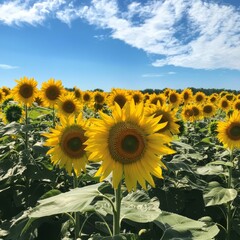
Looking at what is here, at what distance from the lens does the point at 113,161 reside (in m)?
2.92

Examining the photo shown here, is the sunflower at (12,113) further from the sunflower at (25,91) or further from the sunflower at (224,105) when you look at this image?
the sunflower at (224,105)

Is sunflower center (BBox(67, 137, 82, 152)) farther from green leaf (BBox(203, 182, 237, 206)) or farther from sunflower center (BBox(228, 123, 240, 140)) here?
sunflower center (BBox(228, 123, 240, 140))

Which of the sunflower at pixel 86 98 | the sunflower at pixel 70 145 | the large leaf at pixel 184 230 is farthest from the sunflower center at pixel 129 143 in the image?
the sunflower at pixel 86 98

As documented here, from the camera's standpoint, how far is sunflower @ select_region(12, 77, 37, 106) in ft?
27.9

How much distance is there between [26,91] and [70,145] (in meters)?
5.06

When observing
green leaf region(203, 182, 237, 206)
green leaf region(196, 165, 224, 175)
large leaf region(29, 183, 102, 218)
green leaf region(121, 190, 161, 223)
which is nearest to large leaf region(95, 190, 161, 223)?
green leaf region(121, 190, 161, 223)

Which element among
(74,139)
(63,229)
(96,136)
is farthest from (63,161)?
(96,136)

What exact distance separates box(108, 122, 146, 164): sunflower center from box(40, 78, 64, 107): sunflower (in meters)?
6.74

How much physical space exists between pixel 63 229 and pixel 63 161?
71 cm

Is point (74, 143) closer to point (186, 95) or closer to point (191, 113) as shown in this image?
point (191, 113)

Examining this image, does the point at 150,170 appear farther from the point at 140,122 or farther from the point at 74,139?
the point at 74,139

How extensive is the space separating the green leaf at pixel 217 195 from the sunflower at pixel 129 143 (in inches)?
78.5

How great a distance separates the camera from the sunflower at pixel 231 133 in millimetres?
6258

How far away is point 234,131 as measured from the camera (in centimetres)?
635
